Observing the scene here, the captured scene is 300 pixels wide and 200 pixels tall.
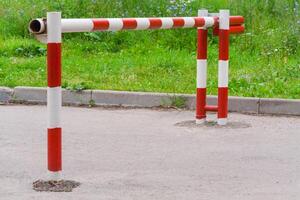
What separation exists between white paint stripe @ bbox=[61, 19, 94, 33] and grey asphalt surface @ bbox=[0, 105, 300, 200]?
1018mm

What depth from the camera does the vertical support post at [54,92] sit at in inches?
220

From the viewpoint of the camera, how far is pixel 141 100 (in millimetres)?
9297

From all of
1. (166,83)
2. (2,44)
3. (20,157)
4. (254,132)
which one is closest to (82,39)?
(2,44)

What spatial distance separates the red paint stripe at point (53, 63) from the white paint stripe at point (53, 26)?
39 mm

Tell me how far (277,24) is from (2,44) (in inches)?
169

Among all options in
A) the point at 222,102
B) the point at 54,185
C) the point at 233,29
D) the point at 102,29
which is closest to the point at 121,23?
the point at 102,29

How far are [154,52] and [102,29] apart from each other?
6277 mm

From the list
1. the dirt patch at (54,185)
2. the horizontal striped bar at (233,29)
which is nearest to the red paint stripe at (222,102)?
the horizontal striped bar at (233,29)

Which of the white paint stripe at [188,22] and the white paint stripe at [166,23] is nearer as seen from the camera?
the white paint stripe at [166,23]

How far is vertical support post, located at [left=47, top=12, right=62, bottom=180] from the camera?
18.3ft

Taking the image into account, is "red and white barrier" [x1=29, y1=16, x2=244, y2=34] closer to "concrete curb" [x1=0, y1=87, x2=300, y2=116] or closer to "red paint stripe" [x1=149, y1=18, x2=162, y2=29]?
"red paint stripe" [x1=149, y1=18, x2=162, y2=29]

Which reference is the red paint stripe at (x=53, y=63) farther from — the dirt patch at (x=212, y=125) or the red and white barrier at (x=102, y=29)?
the dirt patch at (x=212, y=125)

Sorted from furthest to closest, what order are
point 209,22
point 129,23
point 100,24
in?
point 209,22
point 129,23
point 100,24

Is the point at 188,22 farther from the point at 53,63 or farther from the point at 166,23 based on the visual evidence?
the point at 53,63
